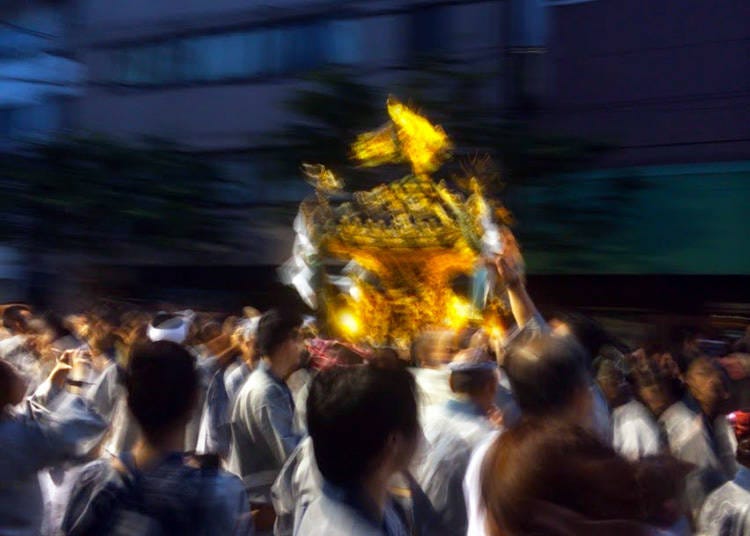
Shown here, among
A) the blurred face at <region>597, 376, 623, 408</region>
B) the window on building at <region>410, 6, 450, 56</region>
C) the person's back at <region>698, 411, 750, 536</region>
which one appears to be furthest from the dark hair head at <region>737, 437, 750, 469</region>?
the window on building at <region>410, 6, 450, 56</region>

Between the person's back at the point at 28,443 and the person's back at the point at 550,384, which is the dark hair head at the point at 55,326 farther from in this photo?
the person's back at the point at 550,384

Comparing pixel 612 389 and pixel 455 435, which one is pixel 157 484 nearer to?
pixel 455 435

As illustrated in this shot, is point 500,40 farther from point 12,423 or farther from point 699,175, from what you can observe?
point 12,423

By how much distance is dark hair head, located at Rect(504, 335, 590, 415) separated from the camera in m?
3.25

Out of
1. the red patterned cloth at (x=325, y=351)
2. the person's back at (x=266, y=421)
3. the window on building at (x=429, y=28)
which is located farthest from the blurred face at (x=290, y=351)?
the window on building at (x=429, y=28)

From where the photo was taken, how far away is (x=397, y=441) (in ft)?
8.83

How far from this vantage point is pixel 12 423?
144 inches

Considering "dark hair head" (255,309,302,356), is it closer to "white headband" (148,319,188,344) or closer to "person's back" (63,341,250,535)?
"white headband" (148,319,188,344)

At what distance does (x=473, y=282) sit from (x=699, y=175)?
195 inches

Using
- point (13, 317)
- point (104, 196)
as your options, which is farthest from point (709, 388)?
point (104, 196)

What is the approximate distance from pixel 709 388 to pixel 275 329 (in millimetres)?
2067

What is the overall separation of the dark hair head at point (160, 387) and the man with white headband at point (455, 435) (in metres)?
0.93

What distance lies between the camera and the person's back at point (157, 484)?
2822 mm

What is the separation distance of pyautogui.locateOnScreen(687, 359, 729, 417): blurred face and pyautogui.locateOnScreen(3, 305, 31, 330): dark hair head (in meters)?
5.79
